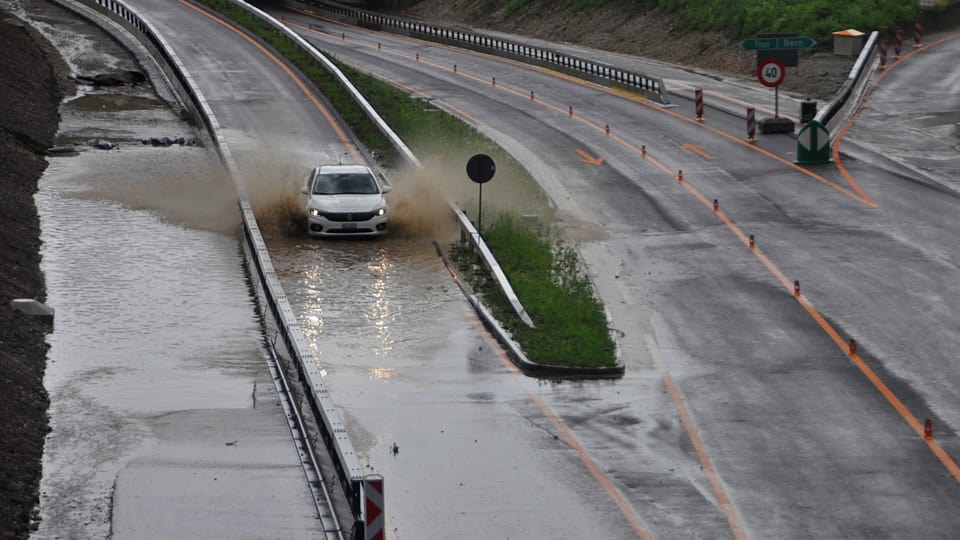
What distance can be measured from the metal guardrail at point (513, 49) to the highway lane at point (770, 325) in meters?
8.37

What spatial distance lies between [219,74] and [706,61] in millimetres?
22360

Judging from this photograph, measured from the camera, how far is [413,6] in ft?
326

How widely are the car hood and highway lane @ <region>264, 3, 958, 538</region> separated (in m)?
4.53

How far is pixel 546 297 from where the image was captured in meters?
27.2

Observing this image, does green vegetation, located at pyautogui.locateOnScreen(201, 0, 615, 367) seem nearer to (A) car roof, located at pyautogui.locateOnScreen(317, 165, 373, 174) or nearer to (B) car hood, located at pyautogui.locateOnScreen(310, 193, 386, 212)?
(B) car hood, located at pyautogui.locateOnScreen(310, 193, 386, 212)

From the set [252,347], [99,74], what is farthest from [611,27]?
[252,347]

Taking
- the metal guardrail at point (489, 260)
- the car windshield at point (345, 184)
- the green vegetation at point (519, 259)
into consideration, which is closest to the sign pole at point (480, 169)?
the metal guardrail at point (489, 260)

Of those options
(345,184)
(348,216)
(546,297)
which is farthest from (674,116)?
(546,297)

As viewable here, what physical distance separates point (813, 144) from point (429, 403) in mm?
21540

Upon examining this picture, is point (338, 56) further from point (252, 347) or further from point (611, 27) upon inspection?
point (252, 347)

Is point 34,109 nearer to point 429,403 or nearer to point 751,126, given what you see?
point 751,126

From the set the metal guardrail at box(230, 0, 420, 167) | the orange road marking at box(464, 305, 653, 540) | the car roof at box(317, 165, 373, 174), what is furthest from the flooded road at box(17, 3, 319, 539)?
the metal guardrail at box(230, 0, 420, 167)

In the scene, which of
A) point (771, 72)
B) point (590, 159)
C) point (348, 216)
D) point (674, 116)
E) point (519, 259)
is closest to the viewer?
point (519, 259)

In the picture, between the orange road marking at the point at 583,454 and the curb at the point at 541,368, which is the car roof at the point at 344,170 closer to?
the curb at the point at 541,368
